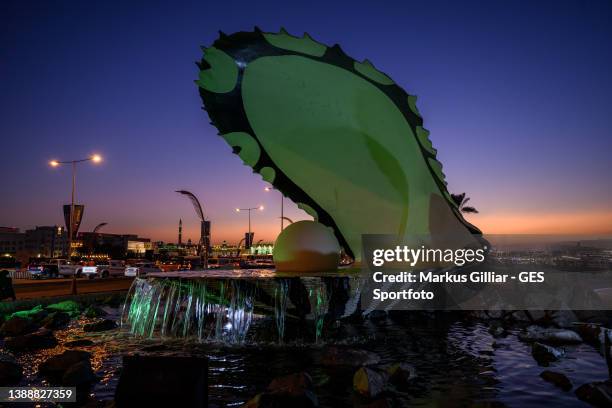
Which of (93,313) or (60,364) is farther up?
(60,364)

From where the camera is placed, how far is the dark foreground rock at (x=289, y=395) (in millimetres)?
6314

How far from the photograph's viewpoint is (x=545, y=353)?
10.3 m

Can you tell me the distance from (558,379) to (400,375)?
2.82 metres

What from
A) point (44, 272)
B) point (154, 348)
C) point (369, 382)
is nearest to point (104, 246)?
point (44, 272)

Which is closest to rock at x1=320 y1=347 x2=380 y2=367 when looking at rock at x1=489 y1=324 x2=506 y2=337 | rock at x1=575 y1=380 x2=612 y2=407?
rock at x1=575 y1=380 x2=612 y2=407

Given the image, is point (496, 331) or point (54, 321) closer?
point (496, 331)

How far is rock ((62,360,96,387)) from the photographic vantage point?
8047 mm

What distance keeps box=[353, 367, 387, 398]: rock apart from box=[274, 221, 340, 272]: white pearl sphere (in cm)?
452

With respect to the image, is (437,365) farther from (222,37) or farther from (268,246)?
(268,246)

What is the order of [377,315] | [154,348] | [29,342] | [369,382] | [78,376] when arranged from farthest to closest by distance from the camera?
[377,315] → [29,342] → [154,348] → [78,376] → [369,382]

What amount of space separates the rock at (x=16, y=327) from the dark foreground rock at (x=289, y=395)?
8679mm

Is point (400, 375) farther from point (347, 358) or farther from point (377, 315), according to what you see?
point (377, 315)

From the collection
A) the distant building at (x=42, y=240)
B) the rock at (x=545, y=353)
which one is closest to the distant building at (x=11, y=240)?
the distant building at (x=42, y=240)

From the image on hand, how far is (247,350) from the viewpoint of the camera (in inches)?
428
